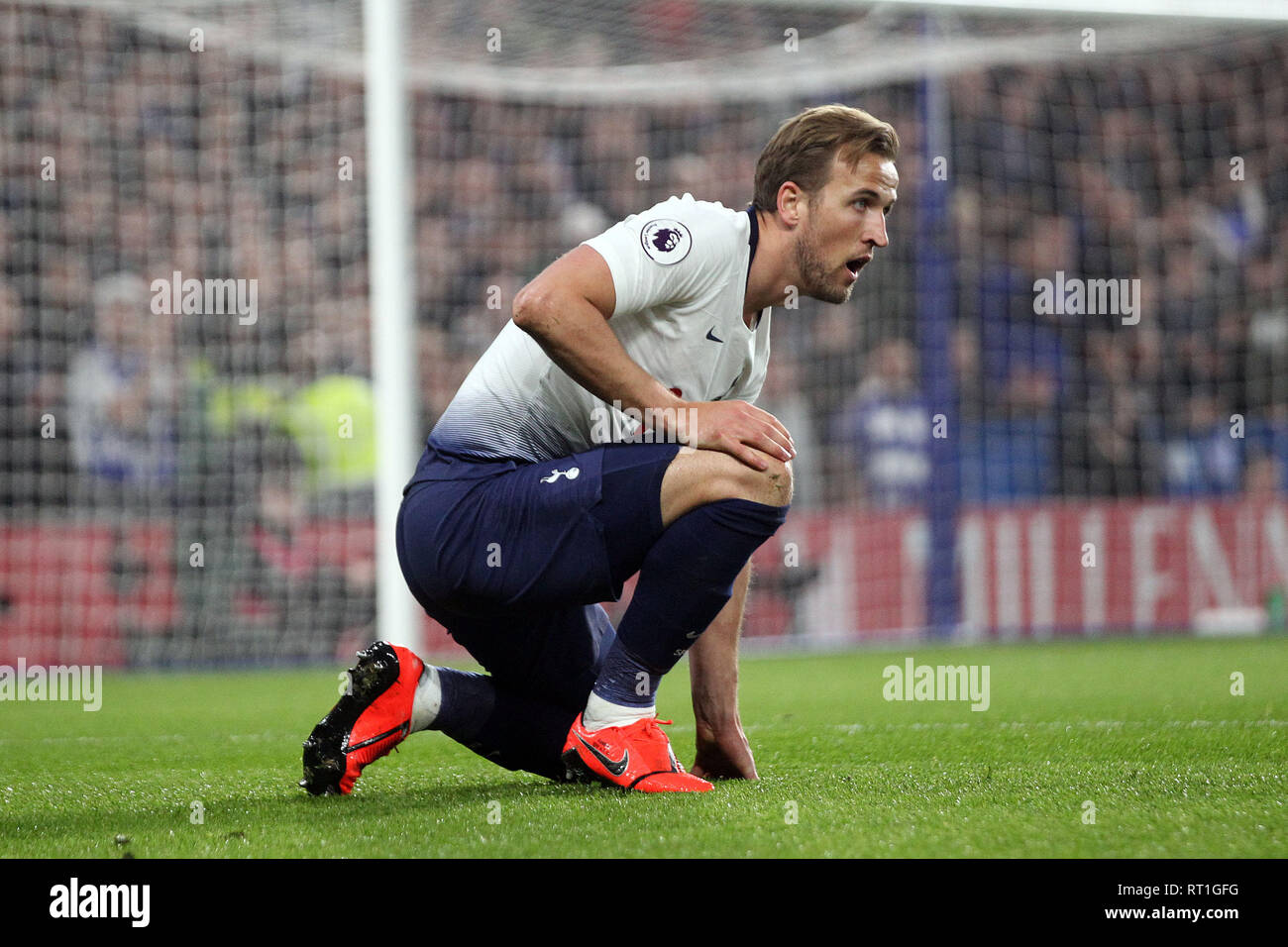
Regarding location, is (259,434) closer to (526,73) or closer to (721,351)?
(526,73)

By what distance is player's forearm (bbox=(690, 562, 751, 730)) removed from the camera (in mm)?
3039

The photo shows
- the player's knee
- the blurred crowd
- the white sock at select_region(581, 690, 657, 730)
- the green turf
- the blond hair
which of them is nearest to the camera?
the green turf

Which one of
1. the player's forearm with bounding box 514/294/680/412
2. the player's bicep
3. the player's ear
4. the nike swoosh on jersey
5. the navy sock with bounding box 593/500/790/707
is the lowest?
the nike swoosh on jersey

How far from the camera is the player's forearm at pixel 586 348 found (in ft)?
8.88

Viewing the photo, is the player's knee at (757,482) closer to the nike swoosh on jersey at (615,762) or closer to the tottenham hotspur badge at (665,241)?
the tottenham hotspur badge at (665,241)

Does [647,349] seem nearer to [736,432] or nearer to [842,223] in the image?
[736,432]

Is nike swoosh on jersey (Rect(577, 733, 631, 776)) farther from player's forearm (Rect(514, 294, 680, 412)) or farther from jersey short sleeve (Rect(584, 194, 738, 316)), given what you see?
jersey short sleeve (Rect(584, 194, 738, 316))

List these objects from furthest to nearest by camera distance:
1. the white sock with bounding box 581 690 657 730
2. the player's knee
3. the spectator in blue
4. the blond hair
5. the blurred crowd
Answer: the spectator in blue
the blurred crowd
the blond hair
the white sock with bounding box 581 690 657 730
the player's knee

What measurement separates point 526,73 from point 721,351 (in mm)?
6398

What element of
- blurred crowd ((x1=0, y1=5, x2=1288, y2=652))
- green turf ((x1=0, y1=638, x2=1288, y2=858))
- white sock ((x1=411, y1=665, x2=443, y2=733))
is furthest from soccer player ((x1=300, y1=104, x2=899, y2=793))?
blurred crowd ((x1=0, y1=5, x2=1288, y2=652))

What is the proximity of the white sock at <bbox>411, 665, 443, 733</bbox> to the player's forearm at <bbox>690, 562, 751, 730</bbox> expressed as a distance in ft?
1.80

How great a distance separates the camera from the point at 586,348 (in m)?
2.72

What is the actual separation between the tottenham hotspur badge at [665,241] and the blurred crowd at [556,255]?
588cm
